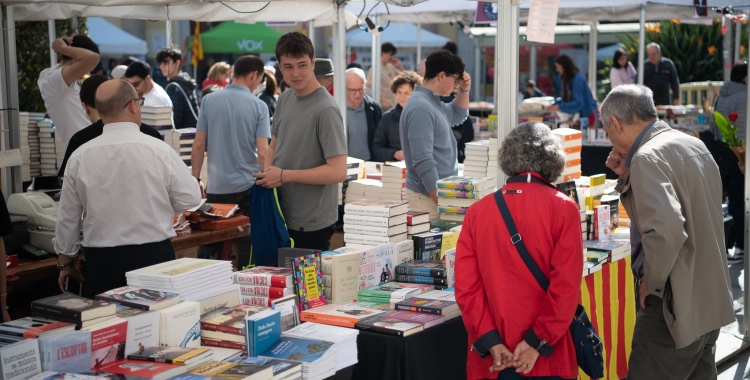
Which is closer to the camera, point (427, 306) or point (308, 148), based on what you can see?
point (427, 306)

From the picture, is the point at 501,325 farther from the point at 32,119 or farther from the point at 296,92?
the point at 32,119

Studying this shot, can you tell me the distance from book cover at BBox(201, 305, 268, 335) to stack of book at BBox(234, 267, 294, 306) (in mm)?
311

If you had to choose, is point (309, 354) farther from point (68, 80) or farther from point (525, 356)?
point (68, 80)

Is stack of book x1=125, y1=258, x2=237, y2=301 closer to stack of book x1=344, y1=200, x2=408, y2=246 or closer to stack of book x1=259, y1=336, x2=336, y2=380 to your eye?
stack of book x1=259, y1=336, x2=336, y2=380

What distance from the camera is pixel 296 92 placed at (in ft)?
13.6

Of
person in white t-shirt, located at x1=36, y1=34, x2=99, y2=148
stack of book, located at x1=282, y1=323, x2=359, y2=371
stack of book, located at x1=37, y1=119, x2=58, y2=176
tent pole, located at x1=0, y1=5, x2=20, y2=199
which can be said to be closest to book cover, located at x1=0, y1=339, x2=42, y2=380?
stack of book, located at x1=282, y1=323, x2=359, y2=371

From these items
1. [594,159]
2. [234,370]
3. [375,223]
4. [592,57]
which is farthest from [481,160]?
[592,57]

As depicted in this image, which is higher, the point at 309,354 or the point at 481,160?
the point at 481,160

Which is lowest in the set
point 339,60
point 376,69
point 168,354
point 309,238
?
point 168,354

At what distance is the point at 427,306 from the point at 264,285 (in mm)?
670

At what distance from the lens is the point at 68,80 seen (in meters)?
5.41

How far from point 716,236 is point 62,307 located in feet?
8.01

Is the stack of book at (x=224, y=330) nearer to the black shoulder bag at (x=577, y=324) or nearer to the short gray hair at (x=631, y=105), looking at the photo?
the black shoulder bag at (x=577, y=324)

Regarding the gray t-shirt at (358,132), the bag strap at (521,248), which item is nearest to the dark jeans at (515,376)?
the bag strap at (521,248)
